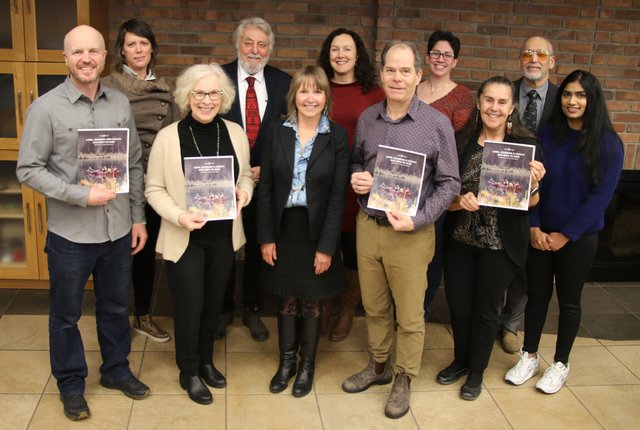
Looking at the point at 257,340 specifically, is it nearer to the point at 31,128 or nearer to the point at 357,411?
the point at 357,411

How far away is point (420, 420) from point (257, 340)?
1.08 meters

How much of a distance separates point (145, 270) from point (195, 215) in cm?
95

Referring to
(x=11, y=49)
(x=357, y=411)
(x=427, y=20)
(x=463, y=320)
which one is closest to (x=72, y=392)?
(x=357, y=411)

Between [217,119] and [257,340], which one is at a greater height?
[217,119]

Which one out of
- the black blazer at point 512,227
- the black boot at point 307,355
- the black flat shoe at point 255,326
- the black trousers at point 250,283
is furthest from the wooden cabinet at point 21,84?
the black blazer at point 512,227

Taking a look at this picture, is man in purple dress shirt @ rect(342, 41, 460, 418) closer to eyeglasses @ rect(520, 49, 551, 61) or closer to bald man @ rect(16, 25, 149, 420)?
eyeglasses @ rect(520, 49, 551, 61)

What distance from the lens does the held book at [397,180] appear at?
2.71 metres

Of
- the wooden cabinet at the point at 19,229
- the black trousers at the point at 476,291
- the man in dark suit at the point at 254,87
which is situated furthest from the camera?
the wooden cabinet at the point at 19,229

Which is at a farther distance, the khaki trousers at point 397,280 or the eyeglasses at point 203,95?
the khaki trousers at point 397,280

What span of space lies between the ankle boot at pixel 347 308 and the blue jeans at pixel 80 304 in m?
1.19

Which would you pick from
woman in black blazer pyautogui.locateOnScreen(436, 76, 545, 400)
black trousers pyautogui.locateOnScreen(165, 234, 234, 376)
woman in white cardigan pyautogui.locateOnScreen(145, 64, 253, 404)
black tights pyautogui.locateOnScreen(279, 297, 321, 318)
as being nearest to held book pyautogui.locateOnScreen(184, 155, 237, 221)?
woman in white cardigan pyautogui.locateOnScreen(145, 64, 253, 404)

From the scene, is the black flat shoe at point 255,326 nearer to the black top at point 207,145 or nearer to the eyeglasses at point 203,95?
the black top at point 207,145

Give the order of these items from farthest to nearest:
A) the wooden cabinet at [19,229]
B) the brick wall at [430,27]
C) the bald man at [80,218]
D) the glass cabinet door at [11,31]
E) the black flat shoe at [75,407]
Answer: the brick wall at [430,27] < the wooden cabinet at [19,229] < the glass cabinet door at [11,31] < the black flat shoe at [75,407] < the bald man at [80,218]

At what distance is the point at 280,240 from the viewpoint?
298 cm
